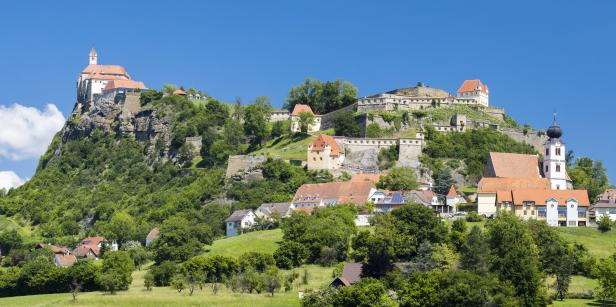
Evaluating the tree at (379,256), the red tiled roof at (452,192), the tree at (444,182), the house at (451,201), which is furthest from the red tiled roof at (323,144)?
the tree at (379,256)

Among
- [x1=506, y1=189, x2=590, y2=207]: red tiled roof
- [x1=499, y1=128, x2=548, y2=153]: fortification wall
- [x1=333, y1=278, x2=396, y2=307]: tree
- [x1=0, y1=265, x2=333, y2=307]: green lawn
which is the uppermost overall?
[x1=499, y1=128, x2=548, y2=153]: fortification wall

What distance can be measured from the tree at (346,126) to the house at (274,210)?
22.4 meters

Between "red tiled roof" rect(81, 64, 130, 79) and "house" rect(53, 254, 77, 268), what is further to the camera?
"red tiled roof" rect(81, 64, 130, 79)

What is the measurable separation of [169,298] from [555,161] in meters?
52.2

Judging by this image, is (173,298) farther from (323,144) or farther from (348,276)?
(323,144)

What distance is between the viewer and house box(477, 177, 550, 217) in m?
94.3

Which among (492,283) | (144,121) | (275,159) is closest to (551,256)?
(492,283)

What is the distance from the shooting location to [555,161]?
10306cm

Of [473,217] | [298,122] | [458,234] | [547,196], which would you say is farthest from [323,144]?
[458,234]

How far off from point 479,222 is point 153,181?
52.9 m

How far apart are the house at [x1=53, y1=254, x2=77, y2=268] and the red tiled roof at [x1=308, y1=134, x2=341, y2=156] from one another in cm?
3065

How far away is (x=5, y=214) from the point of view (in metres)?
130

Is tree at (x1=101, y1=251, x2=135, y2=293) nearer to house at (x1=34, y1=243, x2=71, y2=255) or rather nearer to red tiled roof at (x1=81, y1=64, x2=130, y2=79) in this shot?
house at (x1=34, y1=243, x2=71, y2=255)

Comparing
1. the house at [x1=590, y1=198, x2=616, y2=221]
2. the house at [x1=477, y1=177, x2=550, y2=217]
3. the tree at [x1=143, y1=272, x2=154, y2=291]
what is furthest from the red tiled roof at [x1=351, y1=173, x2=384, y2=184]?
the tree at [x1=143, y1=272, x2=154, y2=291]
